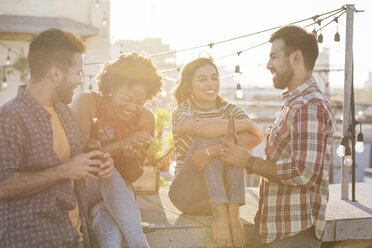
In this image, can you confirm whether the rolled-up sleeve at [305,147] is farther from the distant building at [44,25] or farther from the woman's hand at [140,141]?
the distant building at [44,25]

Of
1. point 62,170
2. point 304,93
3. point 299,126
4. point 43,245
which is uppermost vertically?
point 304,93

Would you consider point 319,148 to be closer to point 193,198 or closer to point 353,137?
point 193,198

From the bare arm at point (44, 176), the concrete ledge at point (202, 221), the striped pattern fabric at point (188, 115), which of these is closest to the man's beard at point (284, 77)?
the striped pattern fabric at point (188, 115)

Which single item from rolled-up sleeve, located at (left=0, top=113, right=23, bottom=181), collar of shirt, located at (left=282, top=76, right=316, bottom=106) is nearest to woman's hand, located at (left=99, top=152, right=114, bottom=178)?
rolled-up sleeve, located at (left=0, top=113, right=23, bottom=181)

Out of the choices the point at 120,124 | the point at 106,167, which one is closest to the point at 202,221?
the point at 120,124

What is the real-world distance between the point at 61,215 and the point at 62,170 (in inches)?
11.4

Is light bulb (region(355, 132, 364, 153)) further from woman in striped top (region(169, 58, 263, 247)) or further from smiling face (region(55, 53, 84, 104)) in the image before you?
smiling face (region(55, 53, 84, 104))

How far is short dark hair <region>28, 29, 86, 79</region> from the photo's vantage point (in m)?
2.39

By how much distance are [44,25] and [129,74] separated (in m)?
10.2

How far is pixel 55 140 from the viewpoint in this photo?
97.2 inches

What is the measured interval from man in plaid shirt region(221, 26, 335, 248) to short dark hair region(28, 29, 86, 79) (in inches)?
45.4

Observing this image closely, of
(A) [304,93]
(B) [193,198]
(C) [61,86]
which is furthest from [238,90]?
(C) [61,86]

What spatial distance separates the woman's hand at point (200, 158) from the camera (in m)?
3.09

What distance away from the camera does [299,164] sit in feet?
8.00
